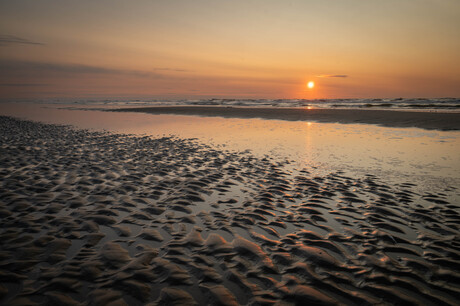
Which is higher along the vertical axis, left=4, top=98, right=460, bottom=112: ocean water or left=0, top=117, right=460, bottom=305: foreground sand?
left=4, top=98, right=460, bottom=112: ocean water

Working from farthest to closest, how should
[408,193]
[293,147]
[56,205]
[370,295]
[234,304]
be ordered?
[293,147] < [408,193] < [56,205] < [370,295] < [234,304]

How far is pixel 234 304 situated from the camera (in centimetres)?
347

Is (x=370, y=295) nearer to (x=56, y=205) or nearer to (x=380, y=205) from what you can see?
(x=380, y=205)

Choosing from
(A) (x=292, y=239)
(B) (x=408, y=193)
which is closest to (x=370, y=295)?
(A) (x=292, y=239)

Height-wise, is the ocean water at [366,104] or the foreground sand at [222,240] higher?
the ocean water at [366,104]

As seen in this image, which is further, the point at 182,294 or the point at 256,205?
the point at 256,205

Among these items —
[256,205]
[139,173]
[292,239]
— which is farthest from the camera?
[139,173]

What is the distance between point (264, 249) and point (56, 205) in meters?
5.25

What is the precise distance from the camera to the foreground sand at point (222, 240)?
12.2 ft

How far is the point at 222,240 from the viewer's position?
5172 mm

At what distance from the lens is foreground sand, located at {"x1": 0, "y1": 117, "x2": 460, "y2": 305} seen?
3.71 meters

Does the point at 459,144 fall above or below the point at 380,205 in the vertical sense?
above

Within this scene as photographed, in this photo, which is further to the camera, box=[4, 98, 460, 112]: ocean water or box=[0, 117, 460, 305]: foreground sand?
box=[4, 98, 460, 112]: ocean water

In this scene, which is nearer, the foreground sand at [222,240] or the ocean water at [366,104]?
the foreground sand at [222,240]
